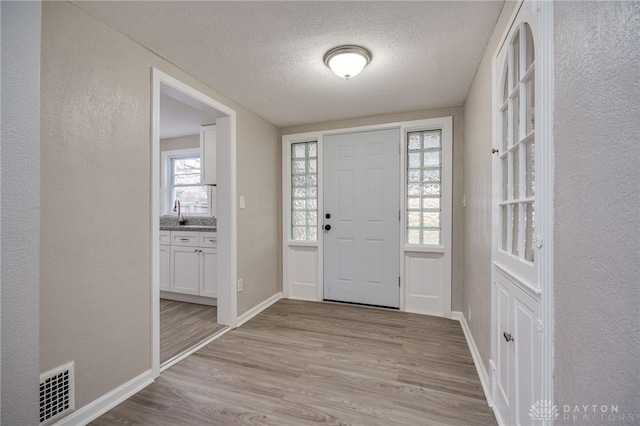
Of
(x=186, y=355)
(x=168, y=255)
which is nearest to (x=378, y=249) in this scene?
(x=186, y=355)

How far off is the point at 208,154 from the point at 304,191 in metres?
1.31

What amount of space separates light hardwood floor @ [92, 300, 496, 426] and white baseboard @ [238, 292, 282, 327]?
10 centimetres

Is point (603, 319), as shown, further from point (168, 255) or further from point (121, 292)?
point (168, 255)

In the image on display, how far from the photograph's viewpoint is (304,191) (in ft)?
11.9

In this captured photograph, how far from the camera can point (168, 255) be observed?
354cm

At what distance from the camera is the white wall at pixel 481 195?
171 centimetres

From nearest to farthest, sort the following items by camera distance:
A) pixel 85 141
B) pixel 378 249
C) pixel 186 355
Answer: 1. pixel 85 141
2. pixel 186 355
3. pixel 378 249

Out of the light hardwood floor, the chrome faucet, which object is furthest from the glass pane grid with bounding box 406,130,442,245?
the chrome faucet

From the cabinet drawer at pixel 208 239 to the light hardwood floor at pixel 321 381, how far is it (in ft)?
3.65

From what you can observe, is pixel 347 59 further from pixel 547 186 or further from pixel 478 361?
pixel 478 361

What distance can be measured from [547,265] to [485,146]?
1.18 metres

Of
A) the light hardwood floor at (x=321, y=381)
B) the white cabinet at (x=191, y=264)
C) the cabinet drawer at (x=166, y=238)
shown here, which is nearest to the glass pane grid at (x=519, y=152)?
the light hardwood floor at (x=321, y=381)

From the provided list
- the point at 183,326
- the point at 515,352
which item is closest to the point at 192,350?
the point at 183,326

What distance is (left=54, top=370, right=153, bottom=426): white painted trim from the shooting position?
1448mm
